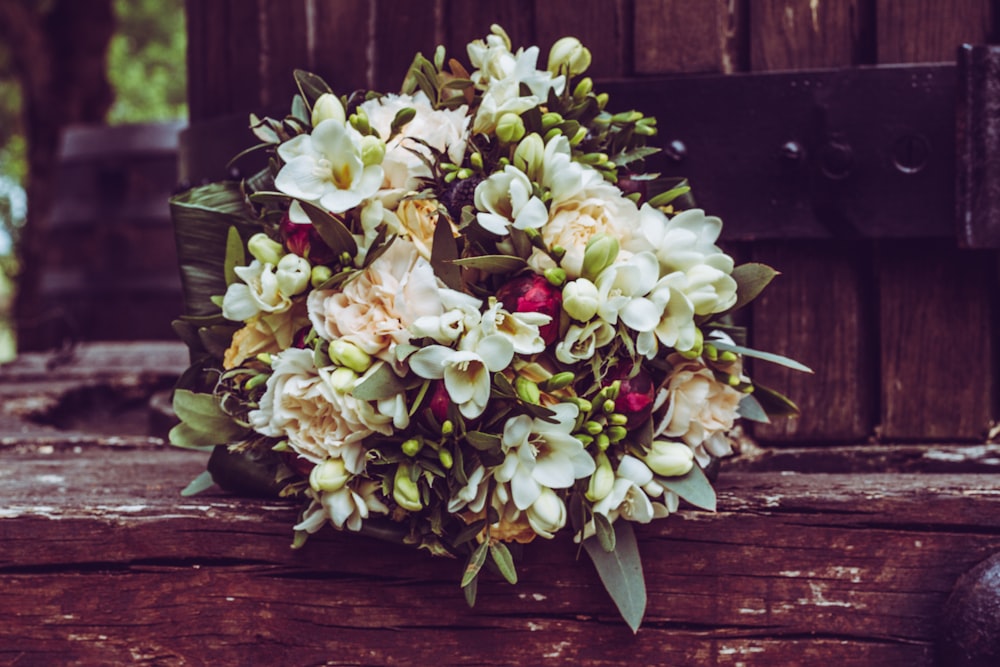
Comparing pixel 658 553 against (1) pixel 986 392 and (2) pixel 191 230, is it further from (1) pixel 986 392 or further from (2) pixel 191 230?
(2) pixel 191 230

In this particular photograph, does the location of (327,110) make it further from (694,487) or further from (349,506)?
(694,487)

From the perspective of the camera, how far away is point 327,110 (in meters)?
0.92

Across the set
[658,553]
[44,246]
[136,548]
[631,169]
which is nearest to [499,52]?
[631,169]

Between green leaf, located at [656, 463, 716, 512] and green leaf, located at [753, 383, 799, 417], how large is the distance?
16 centimetres

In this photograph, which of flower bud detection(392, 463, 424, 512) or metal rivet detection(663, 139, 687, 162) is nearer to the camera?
flower bud detection(392, 463, 424, 512)

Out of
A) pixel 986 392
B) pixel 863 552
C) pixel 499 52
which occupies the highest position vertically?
pixel 499 52

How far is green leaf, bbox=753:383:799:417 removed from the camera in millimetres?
1015

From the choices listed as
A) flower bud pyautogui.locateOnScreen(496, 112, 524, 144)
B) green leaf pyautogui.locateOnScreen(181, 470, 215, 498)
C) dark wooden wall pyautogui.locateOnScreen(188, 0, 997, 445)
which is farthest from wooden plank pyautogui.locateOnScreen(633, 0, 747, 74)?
green leaf pyautogui.locateOnScreen(181, 470, 215, 498)

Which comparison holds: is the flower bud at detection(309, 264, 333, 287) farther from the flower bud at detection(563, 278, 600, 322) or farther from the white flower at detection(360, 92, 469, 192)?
the flower bud at detection(563, 278, 600, 322)

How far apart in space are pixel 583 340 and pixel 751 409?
0.27m

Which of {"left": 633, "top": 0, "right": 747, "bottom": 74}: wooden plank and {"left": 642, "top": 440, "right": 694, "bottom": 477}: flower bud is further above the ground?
{"left": 633, "top": 0, "right": 747, "bottom": 74}: wooden plank

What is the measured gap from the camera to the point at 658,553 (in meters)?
0.99

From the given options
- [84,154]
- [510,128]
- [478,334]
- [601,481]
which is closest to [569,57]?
[510,128]

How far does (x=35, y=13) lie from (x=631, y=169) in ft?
18.0
